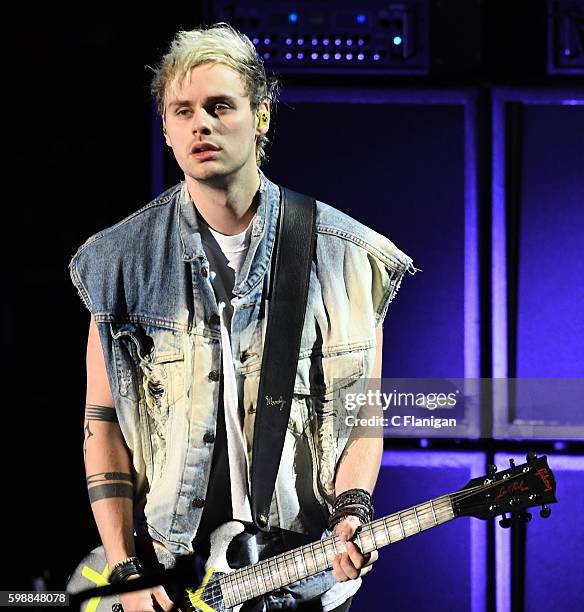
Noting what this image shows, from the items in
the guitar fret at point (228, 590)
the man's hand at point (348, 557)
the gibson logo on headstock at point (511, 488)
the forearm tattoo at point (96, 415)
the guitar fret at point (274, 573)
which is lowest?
the guitar fret at point (228, 590)

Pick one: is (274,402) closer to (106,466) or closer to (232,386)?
(232,386)

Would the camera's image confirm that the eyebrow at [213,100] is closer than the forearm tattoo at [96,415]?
Yes

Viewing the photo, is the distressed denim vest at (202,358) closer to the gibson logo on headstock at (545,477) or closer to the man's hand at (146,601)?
the man's hand at (146,601)

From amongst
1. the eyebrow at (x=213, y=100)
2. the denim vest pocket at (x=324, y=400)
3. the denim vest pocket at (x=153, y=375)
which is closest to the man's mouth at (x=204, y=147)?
the eyebrow at (x=213, y=100)

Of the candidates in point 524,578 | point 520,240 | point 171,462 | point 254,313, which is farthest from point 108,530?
point 520,240

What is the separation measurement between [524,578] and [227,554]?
0.86 metres

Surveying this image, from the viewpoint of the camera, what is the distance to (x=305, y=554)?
2.56 metres

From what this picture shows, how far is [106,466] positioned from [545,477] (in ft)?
3.67

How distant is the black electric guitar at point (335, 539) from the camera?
243 centimetres

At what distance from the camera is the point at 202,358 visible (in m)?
2.63

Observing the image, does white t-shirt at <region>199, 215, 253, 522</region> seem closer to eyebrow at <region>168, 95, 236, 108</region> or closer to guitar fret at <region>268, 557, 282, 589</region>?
guitar fret at <region>268, 557, 282, 589</region>

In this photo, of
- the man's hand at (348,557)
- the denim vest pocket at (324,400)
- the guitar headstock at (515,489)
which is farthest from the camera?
the denim vest pocket at (324,400)

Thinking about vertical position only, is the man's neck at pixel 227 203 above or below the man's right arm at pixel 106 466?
above

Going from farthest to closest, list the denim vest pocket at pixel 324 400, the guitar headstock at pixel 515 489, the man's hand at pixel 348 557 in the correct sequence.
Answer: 1. the denim vest pocket at pixel 324 400
2. the man's hand at pixel 348 557
3. the guitar headstock at pixel 515 489
